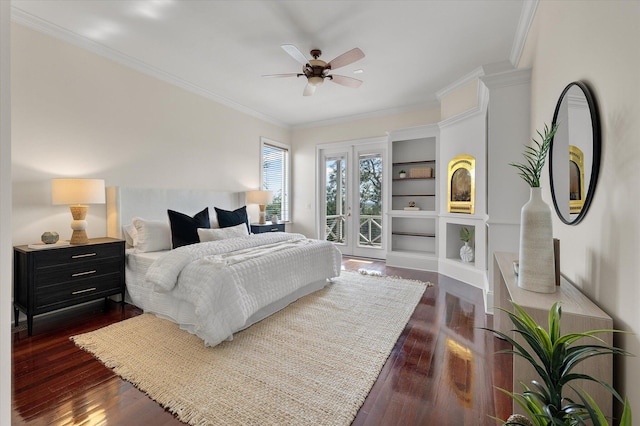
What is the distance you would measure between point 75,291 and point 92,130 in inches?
70.1

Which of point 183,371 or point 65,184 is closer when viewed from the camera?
point 183,371

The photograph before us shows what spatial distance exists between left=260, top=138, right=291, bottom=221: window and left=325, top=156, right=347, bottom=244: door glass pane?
3.11ft

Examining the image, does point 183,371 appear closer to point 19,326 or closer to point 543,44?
point 19,326

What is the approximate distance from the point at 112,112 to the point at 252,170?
2.41 metres

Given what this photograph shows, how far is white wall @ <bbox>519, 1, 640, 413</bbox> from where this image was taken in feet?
3.36

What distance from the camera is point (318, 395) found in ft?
5.47

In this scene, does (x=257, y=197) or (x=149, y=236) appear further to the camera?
(x=257, y=197)

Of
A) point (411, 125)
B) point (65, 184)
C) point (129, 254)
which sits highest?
point (411, 125)

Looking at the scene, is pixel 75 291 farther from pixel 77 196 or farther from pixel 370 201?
pixel 370 201

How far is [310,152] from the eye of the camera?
623 centimetres

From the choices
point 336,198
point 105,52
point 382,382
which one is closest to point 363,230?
point 336,198


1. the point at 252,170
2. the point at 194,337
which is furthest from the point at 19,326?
the point at 252,170

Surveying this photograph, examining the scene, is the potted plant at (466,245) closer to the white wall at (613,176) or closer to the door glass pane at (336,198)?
the door glass pane at (336,198)

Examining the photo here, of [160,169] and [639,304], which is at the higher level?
[160,169]
